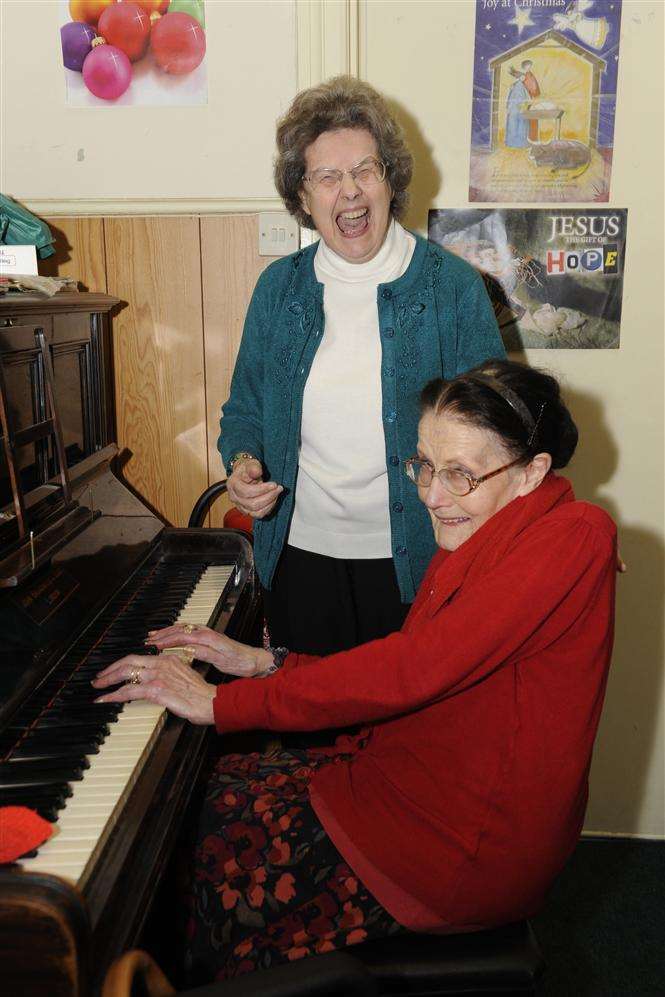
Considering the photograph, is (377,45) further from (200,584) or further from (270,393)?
(200,584)

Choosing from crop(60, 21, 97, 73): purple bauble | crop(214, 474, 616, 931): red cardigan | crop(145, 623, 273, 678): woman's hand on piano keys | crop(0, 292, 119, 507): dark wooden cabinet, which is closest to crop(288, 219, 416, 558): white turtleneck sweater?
crop(145, 623, 273, 678): woman's hand on piano keys

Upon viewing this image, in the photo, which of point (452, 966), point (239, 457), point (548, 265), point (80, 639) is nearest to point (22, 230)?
point (239, 457)

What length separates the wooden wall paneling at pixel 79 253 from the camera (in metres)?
2.50

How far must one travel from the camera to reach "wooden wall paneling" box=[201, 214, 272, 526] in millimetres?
2490

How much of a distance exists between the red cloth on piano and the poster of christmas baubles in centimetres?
201

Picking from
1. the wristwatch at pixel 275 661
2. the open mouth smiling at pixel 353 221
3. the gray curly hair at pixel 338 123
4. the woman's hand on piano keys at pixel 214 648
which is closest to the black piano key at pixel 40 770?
the woman's hand on piano keys at pixel 214 648

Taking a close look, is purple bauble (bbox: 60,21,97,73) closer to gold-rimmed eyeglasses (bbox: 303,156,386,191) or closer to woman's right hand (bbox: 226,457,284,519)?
gold-rimmed eyeglasses (bbox: 303,156,386,191)

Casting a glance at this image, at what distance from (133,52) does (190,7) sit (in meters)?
0.20

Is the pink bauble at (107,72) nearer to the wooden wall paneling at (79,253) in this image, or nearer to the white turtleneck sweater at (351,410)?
the wooden wall paneling at (79,253)

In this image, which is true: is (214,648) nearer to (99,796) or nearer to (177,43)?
(99,796)

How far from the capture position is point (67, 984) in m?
0.88

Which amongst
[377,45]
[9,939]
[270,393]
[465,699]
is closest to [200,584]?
[270,393]

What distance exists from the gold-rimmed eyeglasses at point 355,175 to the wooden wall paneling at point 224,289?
0.64m

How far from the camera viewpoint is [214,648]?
5.24ft
